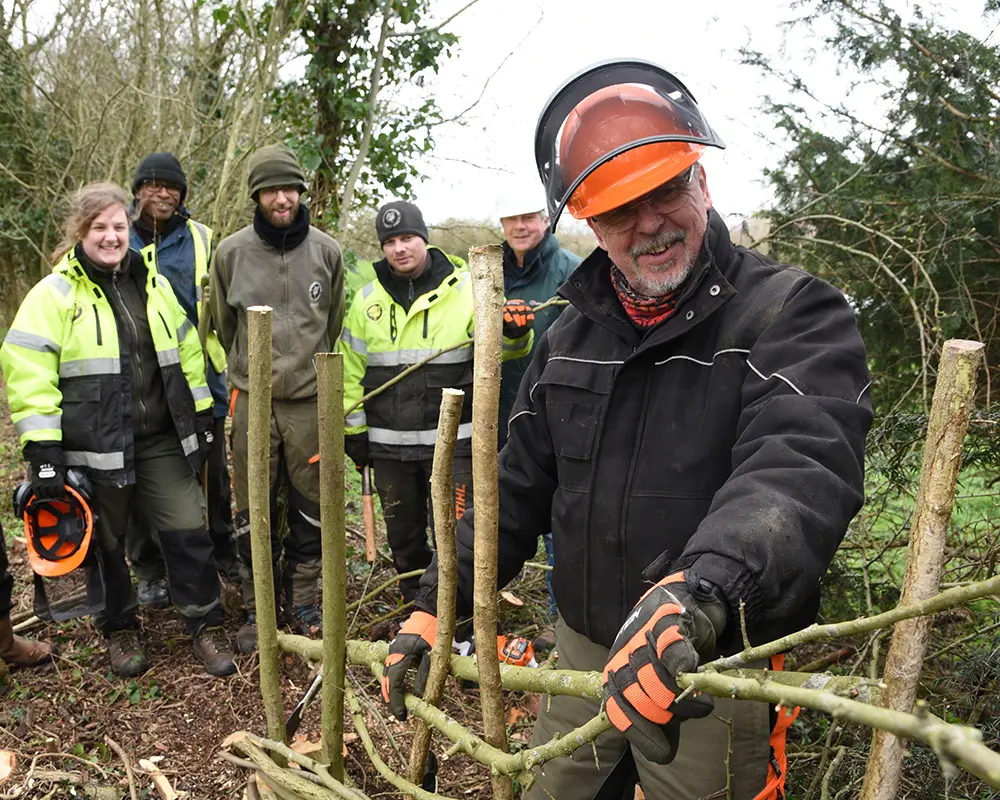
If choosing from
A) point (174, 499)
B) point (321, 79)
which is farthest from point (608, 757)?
point (321, 79)

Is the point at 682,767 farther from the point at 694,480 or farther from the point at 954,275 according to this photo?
the point at 954,275

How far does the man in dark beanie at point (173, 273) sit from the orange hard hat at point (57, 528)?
756 millimetres

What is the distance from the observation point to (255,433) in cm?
187

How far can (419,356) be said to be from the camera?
394 cm

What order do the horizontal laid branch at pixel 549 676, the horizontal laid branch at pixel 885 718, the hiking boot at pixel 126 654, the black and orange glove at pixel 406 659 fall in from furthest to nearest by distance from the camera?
the hiking boot at pixel 126 654 < the black and orange glove at pixel 406 659 < the horizontal laid branch at pixel 549 676 < the horizontal laid branch at pixel 885 718

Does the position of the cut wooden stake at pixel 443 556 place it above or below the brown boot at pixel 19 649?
above

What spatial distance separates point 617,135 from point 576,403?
2.04 feet

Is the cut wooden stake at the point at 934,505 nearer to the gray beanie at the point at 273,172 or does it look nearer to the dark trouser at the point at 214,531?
the gray beanie at the point at 273,172

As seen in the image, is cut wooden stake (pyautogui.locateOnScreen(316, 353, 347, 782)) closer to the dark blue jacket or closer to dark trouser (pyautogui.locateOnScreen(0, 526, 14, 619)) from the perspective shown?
dark trouser (pyautogui.locateOnScreen(0, 526, 14, 619))

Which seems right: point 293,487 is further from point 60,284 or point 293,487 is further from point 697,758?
point 697,758

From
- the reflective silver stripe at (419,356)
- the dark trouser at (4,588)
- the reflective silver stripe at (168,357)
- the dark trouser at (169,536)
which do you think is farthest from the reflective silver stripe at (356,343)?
the dark trouser at (4,588)

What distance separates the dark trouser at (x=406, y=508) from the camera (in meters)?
4.05

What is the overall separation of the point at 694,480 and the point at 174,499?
9.79 feet

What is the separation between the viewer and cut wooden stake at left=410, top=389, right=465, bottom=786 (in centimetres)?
146
